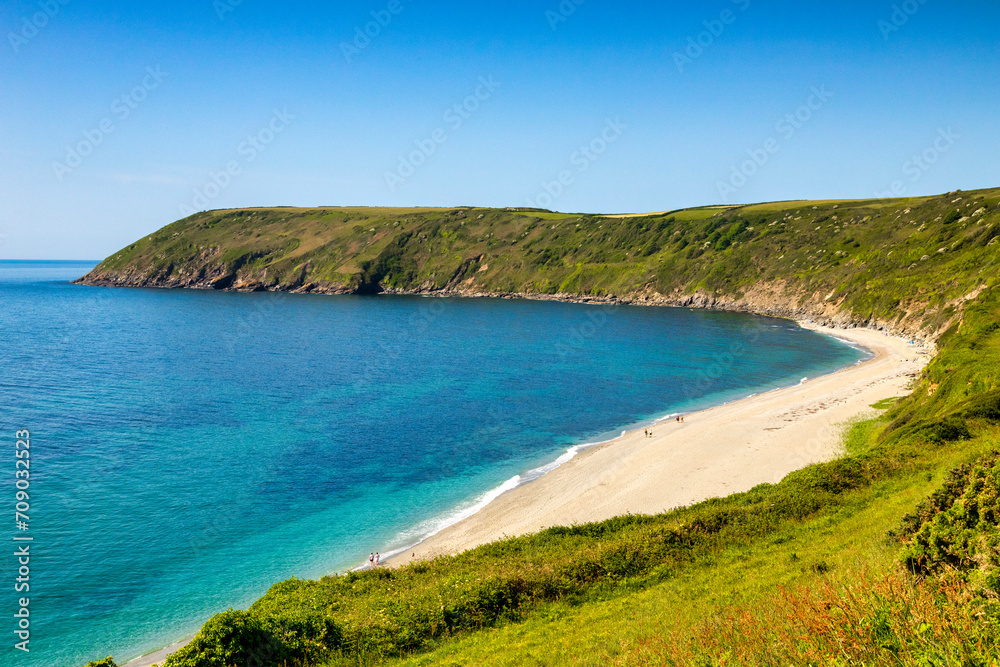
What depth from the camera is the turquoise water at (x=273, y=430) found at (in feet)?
95.1

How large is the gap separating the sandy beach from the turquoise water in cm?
353

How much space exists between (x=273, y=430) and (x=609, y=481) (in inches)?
1254

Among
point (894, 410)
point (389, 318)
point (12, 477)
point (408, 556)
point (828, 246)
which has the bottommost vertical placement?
point (408, 556)

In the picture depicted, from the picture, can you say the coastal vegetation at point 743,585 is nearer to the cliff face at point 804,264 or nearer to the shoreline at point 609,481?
the shoreline at point 609,481

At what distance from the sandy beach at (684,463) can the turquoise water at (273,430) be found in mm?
3535

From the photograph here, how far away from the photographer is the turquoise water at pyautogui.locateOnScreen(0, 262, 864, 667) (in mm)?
28984

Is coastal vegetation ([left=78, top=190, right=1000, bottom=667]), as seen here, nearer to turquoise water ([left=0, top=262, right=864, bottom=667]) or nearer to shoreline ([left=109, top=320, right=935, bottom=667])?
shoreline ([left=109, top=320, right=935, bottom=667])

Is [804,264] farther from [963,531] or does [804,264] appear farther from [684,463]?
[963,531]

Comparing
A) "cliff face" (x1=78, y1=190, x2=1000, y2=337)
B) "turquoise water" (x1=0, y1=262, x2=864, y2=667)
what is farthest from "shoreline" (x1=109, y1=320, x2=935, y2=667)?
"cliff face" (x1=78, y1=190, x2=1000, y2=337)

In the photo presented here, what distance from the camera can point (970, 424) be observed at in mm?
27703

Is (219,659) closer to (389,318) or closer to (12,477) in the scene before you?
(12,477)

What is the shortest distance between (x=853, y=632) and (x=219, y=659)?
14.6 m

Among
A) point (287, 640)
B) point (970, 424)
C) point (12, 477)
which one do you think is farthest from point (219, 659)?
point (12, 477)

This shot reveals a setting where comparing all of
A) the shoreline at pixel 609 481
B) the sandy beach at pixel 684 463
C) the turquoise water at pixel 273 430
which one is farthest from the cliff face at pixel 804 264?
the shoreline at pixel 609 481
